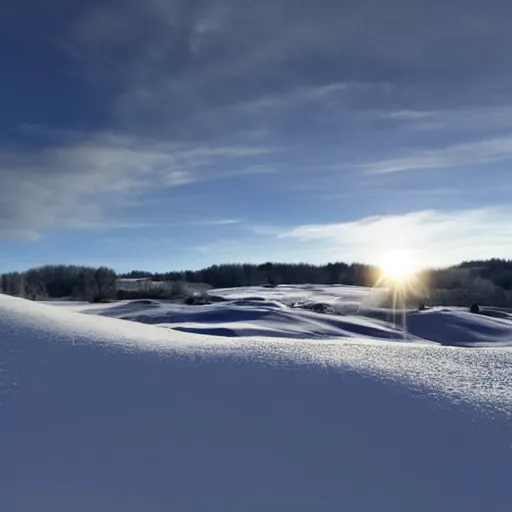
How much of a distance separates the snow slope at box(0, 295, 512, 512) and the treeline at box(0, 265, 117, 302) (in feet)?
107

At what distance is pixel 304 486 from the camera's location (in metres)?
1.66

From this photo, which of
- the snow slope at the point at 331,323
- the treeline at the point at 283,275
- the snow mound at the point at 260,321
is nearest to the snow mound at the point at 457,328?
the snow slope at the point at 331,323

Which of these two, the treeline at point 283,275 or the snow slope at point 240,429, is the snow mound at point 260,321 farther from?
the treeline at point 283,275

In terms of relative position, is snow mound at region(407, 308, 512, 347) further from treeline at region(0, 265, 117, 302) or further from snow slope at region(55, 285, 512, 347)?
treeline at region(0, 265, 117, 302)

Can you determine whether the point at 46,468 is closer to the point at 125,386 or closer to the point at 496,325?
the point at 125,386

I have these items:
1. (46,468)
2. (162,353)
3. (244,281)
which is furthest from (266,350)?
(244,281)

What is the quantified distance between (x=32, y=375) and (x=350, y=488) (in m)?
1.26

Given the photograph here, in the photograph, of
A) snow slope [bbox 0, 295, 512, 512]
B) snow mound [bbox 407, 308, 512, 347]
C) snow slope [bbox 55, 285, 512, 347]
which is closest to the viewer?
snow slope [bbox 0, 295, 512, 512]

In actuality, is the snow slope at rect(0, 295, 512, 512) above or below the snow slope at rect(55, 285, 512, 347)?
above

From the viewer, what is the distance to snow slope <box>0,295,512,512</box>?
5.31 feet

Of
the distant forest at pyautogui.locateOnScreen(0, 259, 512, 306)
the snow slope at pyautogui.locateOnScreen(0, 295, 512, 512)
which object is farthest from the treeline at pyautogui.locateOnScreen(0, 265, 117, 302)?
the snow slope at pyautogui.locateOnScreen(0, 295, 512, 512)

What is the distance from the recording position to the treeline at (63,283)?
37.6 m

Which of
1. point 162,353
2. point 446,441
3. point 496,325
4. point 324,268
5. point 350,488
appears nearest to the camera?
point 350,488

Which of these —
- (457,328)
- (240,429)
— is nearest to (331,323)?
(457,328)
